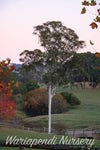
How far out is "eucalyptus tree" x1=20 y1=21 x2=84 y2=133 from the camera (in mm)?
37125

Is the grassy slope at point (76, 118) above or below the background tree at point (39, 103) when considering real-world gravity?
below

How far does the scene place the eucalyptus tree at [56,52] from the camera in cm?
3712

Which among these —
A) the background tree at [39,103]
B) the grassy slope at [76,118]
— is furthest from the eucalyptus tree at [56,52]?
the background tree at [39,103]

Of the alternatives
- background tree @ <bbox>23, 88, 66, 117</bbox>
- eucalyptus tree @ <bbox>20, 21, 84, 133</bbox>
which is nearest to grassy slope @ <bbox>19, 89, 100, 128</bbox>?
background tree @ <bbox>23, 88, 66, 117</bbox>

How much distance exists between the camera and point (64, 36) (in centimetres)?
3747

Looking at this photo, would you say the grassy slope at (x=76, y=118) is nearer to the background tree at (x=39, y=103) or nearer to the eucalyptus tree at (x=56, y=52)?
the background tree at (x=39, y=103)

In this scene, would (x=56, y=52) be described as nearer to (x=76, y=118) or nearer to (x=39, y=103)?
(x=76, y=118)

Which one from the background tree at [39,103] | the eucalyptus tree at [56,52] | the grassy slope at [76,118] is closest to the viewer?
the eucalyptus tree at [56,52]

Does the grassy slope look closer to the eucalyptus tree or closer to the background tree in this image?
the background tree

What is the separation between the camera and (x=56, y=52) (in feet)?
121

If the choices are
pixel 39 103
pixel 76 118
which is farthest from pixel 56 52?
pixel 39 103

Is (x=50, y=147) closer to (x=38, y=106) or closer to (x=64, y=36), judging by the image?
(x=64, y=36)

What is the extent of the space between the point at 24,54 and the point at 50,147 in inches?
1164

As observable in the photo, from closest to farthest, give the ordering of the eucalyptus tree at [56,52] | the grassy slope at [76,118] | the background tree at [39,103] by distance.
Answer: the eucalyptus tree at [56,52], the grassy slope at [76,118], the background tree at [39,103]
